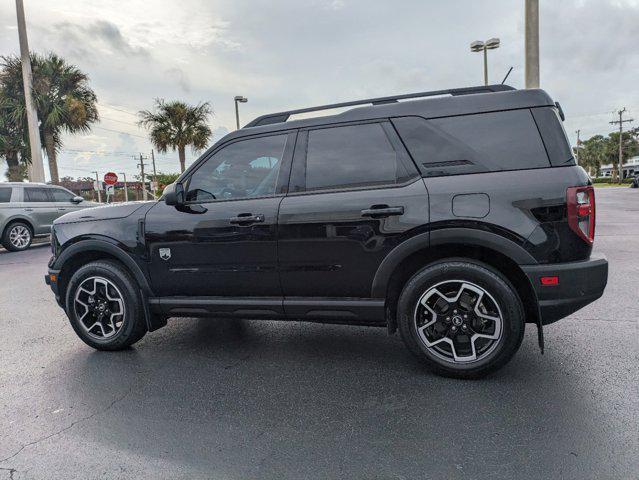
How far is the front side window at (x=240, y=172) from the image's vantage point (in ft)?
12.0

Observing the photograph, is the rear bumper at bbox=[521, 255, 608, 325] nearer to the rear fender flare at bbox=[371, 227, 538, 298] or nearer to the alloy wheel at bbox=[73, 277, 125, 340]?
the rear fender flare at bbox=[371, 227, 538, 298]

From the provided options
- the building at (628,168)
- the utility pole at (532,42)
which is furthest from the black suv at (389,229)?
the building at (628,168)

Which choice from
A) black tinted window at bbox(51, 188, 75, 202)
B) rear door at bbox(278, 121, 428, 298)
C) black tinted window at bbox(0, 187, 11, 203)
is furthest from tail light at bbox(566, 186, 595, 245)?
black tinted window at bbox(51, 188, 75, 202)

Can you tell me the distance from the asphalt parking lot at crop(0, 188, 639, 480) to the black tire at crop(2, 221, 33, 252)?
30.2ft

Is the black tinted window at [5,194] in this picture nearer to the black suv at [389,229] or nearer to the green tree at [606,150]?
the black suv at [389,229]

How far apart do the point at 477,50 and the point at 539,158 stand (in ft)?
61.7

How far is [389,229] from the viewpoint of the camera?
3209mm

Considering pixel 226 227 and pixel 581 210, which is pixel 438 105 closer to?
pixel 581 210

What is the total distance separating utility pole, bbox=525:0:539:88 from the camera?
32.5 feet

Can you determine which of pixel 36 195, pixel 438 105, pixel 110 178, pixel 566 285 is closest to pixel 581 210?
pixel 566 285

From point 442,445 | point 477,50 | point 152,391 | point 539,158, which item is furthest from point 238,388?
point 477,50

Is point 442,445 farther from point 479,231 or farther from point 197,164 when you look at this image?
point 197,164

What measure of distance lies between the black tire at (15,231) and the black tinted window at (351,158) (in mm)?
11597

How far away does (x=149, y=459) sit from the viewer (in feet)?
7.84
